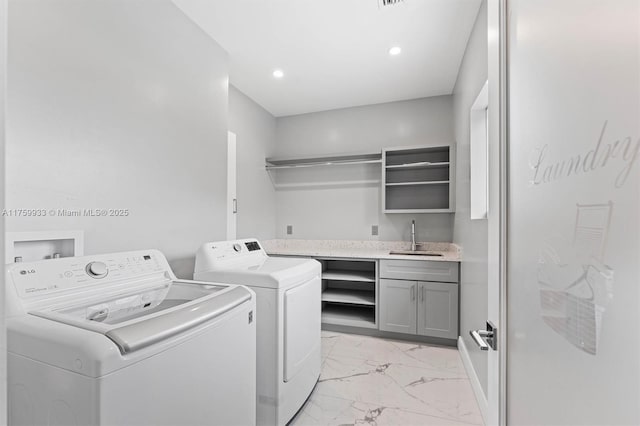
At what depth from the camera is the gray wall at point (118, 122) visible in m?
1.23

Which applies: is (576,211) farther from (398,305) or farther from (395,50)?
(398,305)

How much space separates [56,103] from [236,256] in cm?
124

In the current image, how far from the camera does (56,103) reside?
1.32 meters

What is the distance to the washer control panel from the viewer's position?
1059 mm

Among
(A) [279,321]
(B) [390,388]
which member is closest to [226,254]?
(A) [279,321]

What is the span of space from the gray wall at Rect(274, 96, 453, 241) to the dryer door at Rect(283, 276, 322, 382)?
1.70 m

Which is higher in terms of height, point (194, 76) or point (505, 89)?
point (194, 76)

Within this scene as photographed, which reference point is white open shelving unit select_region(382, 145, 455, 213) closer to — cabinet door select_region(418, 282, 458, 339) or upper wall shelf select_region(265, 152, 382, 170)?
upper wall shelf select_region(265, 152, 382, 170)

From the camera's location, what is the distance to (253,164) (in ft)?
11.5

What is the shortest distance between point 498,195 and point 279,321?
1.31 metres

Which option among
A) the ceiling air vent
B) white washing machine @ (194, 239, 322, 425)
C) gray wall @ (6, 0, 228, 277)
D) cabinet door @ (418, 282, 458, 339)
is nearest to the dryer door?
white washing machine @ (194, 239, 322, 425)

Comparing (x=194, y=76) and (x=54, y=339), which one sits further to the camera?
(x=194, y=76)

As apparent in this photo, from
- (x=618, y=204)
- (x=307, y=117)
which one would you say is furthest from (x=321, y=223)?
(x=618, y=204)

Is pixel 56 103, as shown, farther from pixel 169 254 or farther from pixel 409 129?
pixel 409 129
